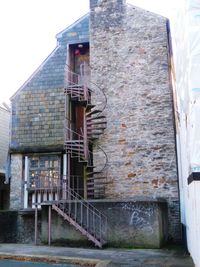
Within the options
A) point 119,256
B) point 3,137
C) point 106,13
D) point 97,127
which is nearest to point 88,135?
point 97,127

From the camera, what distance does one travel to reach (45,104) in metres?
14.8

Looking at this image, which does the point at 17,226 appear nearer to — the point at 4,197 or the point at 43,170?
the point at 43,170

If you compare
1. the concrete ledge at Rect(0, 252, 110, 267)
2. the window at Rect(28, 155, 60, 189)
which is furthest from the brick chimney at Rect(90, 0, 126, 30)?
the concrete ledge at Rect(0, 252, 110, 267)

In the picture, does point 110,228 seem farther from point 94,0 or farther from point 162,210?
point 94,0

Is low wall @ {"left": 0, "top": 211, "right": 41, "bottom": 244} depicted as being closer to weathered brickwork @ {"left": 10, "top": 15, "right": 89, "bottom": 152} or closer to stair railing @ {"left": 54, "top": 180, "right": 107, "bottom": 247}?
stair railing @ {"left": 54, "top": 180, "right": 107, "bottom": 247}

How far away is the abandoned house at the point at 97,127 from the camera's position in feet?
42.2

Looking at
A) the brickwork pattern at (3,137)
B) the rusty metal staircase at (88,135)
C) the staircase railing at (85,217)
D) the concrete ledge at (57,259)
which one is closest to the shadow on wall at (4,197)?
the brickwork pattern at (3,137)

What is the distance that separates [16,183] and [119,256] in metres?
6.58

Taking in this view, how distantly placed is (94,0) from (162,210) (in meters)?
9.05

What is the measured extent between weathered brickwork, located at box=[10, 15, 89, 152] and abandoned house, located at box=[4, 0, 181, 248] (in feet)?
0.14

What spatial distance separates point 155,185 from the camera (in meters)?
12.8

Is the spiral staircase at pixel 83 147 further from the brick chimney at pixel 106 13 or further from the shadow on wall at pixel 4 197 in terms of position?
the shadow on wall at pixel 4 197

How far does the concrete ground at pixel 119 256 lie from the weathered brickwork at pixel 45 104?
4.68 meters

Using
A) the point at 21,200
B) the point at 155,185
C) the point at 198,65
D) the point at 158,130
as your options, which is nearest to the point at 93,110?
the point at 158,130
